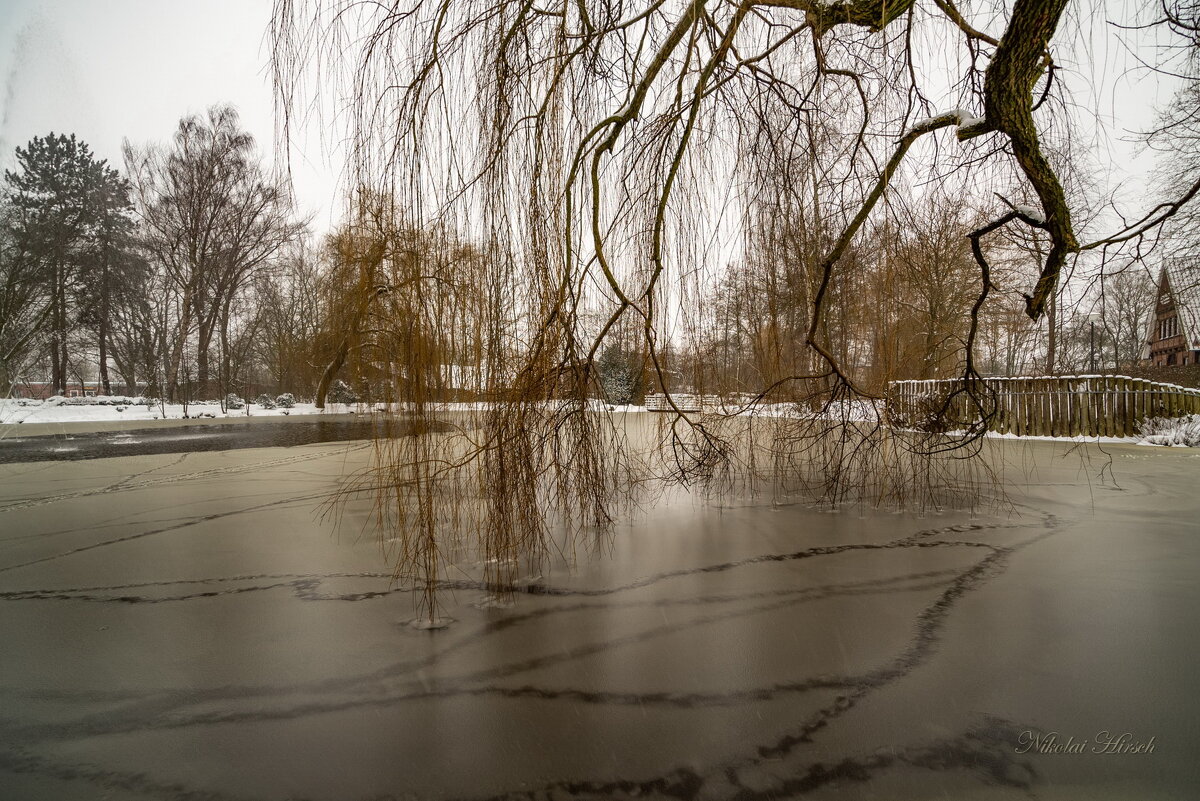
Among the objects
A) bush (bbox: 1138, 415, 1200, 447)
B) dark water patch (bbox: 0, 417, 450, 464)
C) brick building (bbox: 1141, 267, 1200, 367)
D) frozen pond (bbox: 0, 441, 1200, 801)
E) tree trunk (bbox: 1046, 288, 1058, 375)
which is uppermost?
brick building (bbox: 1141, 267, 1200, 367)

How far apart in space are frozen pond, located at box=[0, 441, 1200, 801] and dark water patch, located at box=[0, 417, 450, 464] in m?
3.63

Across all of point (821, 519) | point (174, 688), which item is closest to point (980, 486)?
point (821, 519)

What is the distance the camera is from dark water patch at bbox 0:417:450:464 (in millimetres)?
6609

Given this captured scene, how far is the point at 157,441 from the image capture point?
788cm

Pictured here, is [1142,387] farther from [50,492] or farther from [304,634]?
[50,492]

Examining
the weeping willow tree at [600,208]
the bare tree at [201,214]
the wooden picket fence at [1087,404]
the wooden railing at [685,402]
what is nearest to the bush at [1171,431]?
the wooden picket fence at [1087,404]

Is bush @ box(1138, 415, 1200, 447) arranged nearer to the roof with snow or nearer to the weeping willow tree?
the roof with snow

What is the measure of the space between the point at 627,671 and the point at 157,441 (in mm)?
9210

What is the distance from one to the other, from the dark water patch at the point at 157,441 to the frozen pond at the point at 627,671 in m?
3.63

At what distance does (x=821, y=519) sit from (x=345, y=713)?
9.95ft

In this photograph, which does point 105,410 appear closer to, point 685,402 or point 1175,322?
point 685,402

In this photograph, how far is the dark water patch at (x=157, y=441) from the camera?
661 cm

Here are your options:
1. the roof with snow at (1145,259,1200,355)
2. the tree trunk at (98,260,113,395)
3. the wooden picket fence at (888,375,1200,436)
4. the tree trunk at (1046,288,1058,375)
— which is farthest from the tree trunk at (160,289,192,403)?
the roof with snow at (1145,259,1200,355)

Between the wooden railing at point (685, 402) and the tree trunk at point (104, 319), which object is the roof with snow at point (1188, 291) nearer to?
the wooden railing at point (685, 402)
